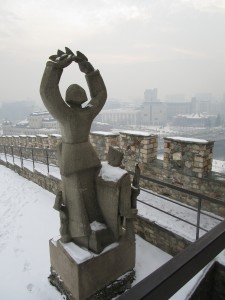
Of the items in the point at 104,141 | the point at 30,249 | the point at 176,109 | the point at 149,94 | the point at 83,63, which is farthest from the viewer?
the point at 149,94

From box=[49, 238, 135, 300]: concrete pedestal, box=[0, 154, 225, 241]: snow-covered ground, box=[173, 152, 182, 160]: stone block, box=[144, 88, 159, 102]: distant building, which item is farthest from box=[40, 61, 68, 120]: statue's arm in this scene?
box=[144, 88, 159, 102]: distant building

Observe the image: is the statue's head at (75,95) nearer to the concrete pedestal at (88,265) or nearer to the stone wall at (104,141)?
the concrete pedestal at (88,265)

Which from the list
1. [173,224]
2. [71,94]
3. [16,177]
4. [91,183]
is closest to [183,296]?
[173,224]

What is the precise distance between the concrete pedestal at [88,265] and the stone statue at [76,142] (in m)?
0.18

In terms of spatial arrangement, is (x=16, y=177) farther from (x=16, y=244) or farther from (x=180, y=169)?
(x=180, y=169)

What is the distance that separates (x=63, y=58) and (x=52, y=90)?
0.32 metres

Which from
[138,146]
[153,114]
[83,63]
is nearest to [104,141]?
[138,146]

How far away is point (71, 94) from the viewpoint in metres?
2.62

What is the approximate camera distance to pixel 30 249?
4.10m

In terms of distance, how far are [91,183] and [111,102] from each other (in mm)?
134315

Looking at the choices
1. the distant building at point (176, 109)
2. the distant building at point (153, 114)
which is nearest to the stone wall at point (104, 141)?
the distant building at point (153, 114)

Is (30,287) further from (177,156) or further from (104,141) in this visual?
(104,141)

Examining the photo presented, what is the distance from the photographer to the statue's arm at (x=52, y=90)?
2.31 meters

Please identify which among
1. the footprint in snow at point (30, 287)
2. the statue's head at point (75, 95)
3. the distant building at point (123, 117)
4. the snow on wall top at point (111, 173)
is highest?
the statue's head at point (75, 95)
